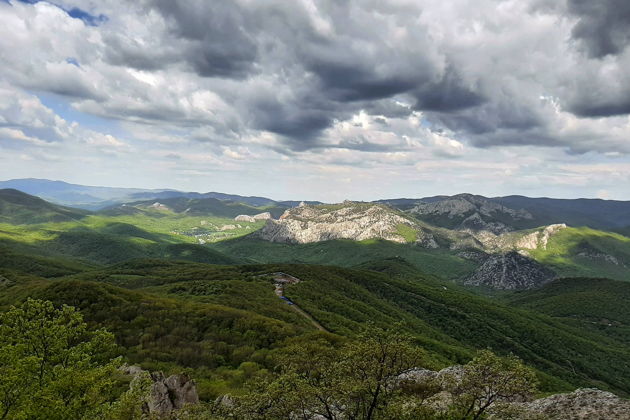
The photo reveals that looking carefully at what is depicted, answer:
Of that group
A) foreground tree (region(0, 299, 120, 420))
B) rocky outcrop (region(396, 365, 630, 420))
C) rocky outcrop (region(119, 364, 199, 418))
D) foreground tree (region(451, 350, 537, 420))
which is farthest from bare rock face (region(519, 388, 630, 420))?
foreground tree (region(0, 299, 120, 420))

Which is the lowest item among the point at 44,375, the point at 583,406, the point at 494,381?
the point at 583,406

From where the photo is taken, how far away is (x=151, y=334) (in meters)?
60.0

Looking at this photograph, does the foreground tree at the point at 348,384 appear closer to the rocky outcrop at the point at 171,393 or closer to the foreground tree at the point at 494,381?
the foreground tree at the point at 494,381

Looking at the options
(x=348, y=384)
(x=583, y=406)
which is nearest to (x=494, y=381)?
(x=348, y=384)

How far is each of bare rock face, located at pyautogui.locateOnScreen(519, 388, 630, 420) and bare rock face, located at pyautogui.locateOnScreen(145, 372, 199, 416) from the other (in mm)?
32417

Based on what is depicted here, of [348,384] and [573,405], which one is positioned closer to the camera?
[348,384]

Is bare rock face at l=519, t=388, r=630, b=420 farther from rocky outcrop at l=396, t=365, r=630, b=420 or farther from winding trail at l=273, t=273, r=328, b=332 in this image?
winding trail at l=273, t=273, r=328, b=332

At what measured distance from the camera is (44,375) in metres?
24.3

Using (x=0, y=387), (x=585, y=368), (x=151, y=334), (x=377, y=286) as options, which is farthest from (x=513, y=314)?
(x=0, y=387)

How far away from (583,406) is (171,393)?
4045 cm

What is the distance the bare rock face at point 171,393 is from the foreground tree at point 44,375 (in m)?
8.19

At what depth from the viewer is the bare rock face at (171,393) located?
32688 mm

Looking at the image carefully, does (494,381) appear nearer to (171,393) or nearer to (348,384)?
(348,384)

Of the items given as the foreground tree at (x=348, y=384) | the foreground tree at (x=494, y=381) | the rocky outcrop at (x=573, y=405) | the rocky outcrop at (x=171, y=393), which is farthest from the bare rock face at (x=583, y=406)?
the rocky outcrop at (x=171, y=393)
